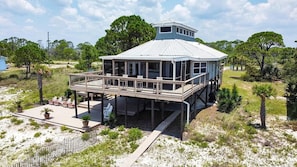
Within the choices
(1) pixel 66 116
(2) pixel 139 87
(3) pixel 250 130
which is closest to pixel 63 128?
(1) pixel 66 116

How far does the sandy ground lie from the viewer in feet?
31.8

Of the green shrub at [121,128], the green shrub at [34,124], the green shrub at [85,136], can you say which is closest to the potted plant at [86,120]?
the green shrub at [85,136]

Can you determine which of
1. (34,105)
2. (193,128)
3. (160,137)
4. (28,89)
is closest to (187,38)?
(193,128)

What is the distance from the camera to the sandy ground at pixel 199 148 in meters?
9.70

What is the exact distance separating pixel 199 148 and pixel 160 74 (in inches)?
200

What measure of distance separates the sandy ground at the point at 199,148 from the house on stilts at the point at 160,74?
167 cm

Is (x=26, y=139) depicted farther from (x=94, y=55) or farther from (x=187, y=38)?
(x=94, y=55)

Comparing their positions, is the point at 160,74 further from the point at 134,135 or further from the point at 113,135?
the point at 113,135

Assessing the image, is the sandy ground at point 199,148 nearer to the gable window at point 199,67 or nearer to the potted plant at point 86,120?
the potted plant at point 86,120

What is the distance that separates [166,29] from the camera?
773 inches

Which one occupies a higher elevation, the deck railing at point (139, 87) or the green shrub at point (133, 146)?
the deck railing at point (139, 87)

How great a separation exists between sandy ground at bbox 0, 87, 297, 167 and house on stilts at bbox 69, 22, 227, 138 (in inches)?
65.8

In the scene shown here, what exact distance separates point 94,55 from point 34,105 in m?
16.4

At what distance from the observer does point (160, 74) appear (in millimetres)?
13555
